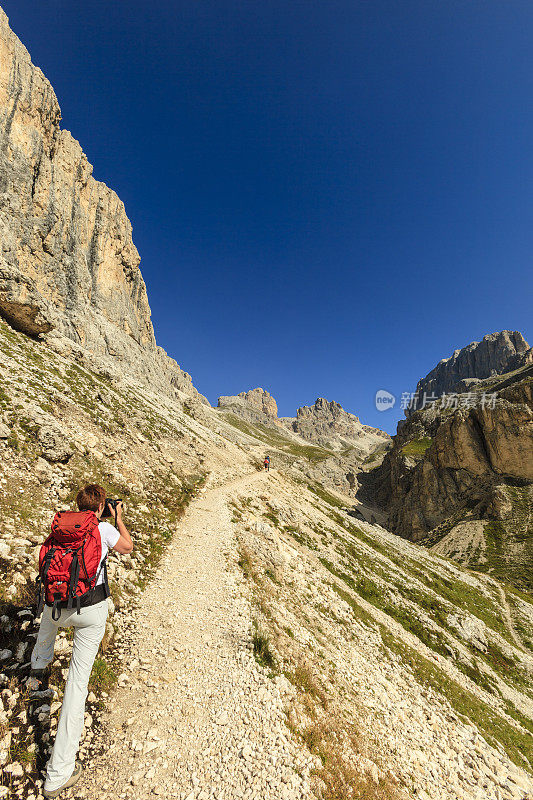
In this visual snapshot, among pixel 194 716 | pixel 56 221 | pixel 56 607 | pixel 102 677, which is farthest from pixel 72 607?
pixel 56 221

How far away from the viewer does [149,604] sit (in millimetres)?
12086

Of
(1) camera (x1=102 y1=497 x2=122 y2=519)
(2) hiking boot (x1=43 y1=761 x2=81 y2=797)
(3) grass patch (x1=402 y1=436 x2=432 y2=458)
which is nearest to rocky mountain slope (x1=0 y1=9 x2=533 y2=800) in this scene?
(2) hiking boot (x1=43 y1=761 x2=81 y2=797)

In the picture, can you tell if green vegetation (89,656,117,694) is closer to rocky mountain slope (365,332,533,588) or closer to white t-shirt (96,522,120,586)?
white t-shirt (96,522,120,586)

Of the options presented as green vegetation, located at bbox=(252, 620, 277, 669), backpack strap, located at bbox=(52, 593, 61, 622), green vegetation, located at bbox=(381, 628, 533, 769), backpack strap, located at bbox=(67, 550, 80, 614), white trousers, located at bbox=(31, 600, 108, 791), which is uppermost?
backpack strap, located at bbox=(67, 550, 80, 614)

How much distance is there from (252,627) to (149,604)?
14.6 feet

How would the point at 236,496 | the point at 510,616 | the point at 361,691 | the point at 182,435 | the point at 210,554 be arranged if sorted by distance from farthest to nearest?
the point at 182,435, the point at 510,616, the point at 236,496, the point at 210,554, the point at 361,691

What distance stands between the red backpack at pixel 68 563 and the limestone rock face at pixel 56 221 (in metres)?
41.2

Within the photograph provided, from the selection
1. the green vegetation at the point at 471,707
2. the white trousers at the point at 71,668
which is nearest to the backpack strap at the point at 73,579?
the white trousers at the point at 71,668

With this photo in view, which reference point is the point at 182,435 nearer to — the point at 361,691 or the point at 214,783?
the point at 361,691

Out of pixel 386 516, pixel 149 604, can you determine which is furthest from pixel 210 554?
pixel 386 516

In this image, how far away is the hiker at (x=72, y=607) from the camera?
18.3 ft

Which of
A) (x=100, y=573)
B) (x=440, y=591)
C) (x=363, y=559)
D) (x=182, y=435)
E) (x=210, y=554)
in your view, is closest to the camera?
(x=100, y=573)

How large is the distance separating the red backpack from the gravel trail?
11.8ft

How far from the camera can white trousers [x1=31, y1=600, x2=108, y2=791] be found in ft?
17.7
